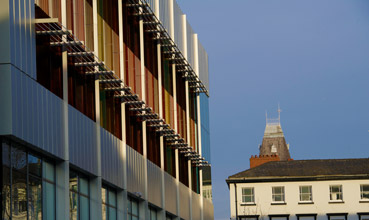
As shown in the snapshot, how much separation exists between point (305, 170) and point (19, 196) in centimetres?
7528

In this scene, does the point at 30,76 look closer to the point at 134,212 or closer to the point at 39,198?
the point at 39,198

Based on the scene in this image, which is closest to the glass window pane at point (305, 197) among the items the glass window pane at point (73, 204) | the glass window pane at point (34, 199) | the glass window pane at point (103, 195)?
the glass window pane at point (103, 195)

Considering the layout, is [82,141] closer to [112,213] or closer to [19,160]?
[19,160]

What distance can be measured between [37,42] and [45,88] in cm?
165

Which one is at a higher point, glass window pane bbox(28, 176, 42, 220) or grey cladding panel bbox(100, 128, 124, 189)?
grey cladding panel bbox(100, 128, 124, 189)

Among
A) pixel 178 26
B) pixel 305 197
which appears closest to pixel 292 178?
pixel 305 197

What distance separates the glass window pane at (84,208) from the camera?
33.6 m

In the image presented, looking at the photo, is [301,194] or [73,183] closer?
[73,183]

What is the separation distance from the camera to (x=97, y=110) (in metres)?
35.5

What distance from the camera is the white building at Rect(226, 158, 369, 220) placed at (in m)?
97.1

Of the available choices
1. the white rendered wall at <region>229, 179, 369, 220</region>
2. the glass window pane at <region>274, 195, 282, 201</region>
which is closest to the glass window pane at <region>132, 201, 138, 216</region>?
the white rendered wall at <region>229, 179, 369, 220</region>

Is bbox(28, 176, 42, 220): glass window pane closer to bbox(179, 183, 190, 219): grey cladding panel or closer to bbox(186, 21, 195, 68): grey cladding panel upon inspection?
bbox(179, 183, 190, 219): grey cladding panel

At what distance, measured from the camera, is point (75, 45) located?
3177 cm

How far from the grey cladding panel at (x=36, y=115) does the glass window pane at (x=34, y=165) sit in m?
0.48
